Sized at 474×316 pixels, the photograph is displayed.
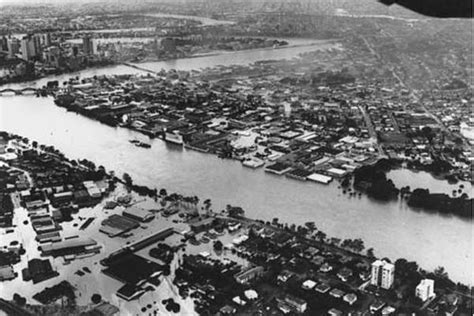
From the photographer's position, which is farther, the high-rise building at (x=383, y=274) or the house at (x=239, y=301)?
the high-rise building at (x=383, y=274)

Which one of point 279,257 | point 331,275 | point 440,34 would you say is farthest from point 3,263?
point 440,34

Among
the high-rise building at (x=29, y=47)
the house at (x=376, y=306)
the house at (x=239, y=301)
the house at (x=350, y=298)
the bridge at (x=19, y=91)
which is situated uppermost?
the high-rise building at (x=29, y=47)

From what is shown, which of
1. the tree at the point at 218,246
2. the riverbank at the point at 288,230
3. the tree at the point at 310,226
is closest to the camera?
the riverbank at the point at 288,230

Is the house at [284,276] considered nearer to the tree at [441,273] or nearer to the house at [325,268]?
the house at [325,268]

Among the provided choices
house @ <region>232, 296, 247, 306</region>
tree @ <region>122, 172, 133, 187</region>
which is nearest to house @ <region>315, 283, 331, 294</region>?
house @ <region>232, 296, 247, 306</region>

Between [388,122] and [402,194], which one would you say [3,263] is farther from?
[388,122]

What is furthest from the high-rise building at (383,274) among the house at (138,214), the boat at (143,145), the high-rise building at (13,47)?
the high-rise building at (13,47)
